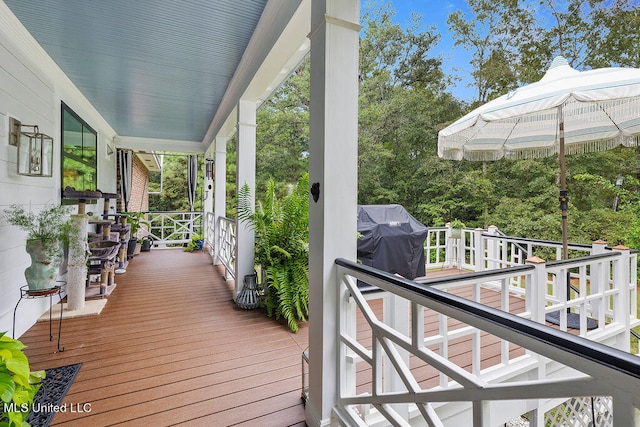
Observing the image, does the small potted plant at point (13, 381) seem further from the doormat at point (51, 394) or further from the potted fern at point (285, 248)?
the potted fern at point (285, 248)

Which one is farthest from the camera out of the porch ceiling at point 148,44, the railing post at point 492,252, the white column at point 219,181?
the white column at point 219,181

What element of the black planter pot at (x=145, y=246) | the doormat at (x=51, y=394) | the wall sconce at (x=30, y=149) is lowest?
the doormat at (x=51, y=394)

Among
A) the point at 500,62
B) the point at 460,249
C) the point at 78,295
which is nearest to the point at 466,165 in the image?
the point at 500,62

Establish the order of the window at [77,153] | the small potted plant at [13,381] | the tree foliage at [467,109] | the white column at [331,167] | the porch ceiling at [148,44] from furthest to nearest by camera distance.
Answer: the tree foliage at [467,109]
the window at [77,153]
the porch ceiling at [148,44]
the white column at [331,167]
the small potted plant at [13,381]

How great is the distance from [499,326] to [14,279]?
12.4ft

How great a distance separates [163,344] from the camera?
264 cm

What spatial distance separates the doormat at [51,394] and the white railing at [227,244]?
208cm

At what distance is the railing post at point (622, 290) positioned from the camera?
2.83 meters

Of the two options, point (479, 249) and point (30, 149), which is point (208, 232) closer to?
point (30, 149)

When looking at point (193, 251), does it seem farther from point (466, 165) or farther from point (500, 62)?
point (500, 62)

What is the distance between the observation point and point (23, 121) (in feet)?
9.40

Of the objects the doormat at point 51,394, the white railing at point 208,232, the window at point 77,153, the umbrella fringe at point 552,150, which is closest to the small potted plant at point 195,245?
the white railing at point 208,232

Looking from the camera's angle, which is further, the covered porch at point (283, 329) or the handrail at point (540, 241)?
the handrail at point (540, 241)

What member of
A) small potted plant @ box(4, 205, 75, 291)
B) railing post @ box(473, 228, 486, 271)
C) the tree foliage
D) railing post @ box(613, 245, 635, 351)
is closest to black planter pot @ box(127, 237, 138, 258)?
small potted plant @ box(4, 205, 75, 291)
